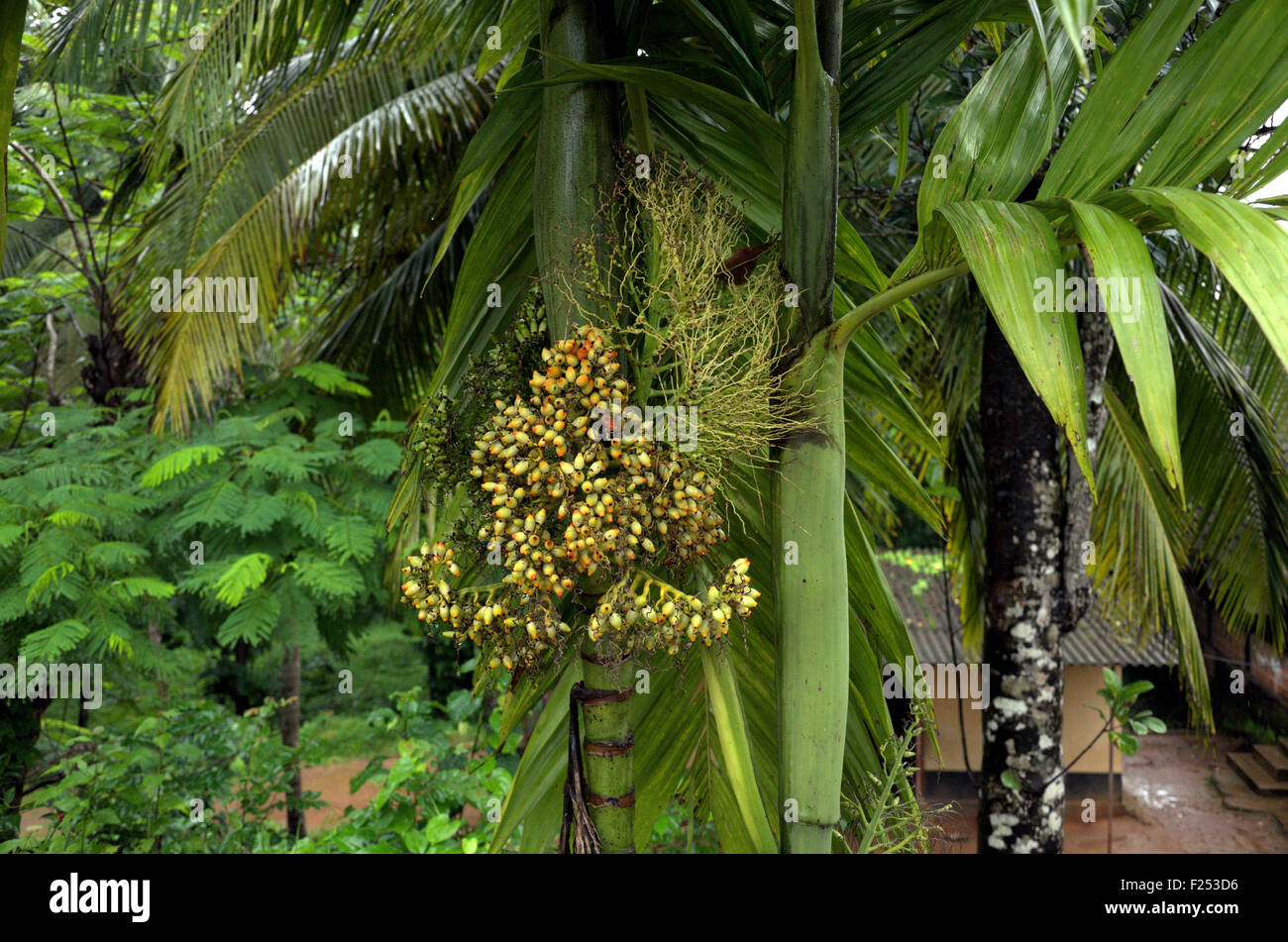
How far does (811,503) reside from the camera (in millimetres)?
1447

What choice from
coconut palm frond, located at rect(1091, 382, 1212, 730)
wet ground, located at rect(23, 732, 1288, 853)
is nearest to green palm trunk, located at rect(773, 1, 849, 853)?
coconut palm frond, located at rect(1091, 382, 1212, 730)

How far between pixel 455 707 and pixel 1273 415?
4899mm

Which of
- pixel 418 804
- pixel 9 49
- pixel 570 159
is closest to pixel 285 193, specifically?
pixel 418 804

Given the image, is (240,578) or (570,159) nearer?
(570,159)

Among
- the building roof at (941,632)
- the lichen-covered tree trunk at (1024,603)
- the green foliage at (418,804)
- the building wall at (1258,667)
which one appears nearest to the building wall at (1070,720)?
the building roof at (941,632)

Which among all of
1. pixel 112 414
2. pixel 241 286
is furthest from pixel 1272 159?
pixel 112 414

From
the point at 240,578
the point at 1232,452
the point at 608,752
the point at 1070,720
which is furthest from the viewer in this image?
the point at 1070,720

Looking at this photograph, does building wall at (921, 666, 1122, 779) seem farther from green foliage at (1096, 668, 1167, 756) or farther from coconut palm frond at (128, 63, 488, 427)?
coconut palm frond at (128, 63, 488, 427)

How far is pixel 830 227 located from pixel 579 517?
0.65 metres

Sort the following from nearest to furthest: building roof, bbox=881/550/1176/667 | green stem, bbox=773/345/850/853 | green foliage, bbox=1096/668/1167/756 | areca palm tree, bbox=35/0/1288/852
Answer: areca palm tree, bbox=35/0/1288/852 < green stem, bbox=773/345/850/853 < green foliage, bbox=1096/668/1167/756 < building roof, bbox=881/550/1176/667

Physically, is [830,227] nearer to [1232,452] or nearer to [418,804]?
[418,804]

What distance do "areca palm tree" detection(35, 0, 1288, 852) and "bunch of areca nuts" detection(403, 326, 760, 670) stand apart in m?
0.19

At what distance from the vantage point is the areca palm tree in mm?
1156
